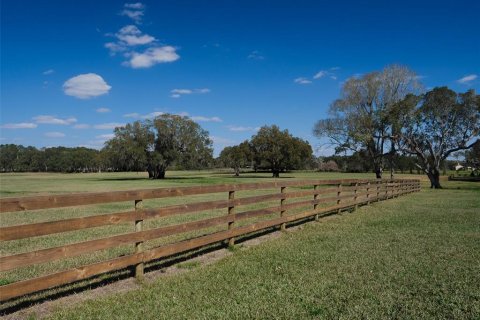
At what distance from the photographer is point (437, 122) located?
1431 inches

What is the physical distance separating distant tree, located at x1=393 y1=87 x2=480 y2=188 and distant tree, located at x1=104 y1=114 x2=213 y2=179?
Answer: 109 feet

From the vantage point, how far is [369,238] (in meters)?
9.48

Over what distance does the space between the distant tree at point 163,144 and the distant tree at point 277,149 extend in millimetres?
14964

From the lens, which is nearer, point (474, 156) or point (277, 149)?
point (474, 156)

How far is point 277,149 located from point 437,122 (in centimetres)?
3970

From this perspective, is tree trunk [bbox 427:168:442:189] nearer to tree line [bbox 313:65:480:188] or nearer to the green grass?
tree line [bbox 313:65:480:188]

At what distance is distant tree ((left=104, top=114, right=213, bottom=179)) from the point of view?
6125 cm

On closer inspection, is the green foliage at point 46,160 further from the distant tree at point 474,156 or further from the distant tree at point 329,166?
the distant tree at point 474,156

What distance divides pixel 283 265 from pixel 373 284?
1.65 m

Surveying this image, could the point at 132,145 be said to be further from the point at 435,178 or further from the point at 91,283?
A: the point at 91,283

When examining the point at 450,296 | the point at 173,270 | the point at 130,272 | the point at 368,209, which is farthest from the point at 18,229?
the point at 368,209

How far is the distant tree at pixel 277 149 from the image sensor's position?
73875 millimetres

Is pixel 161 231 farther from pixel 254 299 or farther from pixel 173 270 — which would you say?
pixel 254 299

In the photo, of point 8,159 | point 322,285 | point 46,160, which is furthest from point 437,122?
point 8,159
